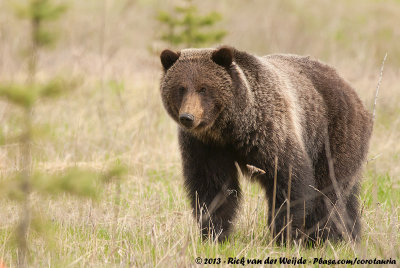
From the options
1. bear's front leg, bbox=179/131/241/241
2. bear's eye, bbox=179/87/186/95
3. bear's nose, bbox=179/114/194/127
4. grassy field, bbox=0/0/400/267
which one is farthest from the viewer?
bear's front leg, bbox=179/131/241/241

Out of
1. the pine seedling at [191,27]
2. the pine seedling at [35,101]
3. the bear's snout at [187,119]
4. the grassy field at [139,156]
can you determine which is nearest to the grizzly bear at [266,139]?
the bear's snout at [187,119]

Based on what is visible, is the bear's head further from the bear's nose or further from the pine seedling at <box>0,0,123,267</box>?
the pine seedling at <box>0,0,123,267</box>

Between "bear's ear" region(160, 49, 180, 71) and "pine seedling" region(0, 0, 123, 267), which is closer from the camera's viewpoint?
"pine seedling" region(0, 0, 123, 267)

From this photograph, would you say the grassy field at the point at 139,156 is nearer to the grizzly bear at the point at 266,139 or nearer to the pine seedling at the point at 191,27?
the grizzly bear at the point at 266,139

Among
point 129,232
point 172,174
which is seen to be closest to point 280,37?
point 172,174

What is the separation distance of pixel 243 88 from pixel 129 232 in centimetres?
173

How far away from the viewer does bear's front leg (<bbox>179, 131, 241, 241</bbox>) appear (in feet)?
18.0

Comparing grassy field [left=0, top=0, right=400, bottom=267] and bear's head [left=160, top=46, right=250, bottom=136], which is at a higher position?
bear's head [left=160, top=46, right=250, bottom=136]

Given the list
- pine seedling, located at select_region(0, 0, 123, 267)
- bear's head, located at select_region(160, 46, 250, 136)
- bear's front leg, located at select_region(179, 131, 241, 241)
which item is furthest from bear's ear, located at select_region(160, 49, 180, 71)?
pine seedling, located at select_region(0, 0, 123, 267)

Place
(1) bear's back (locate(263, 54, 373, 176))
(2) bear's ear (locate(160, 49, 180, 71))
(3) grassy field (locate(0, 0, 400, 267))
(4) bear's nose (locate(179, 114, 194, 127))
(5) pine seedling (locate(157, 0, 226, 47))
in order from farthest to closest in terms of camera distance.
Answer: (5) pine seedling (locate(157, 0, 226, 47)), (1) bear's back (locate(263, 54, 373, 176)), (2) bear's ear (locate(160, 49, 180, 71)), (4) bear's nose (locate(179, 114, 194, 127)), (3) grassy field (locate(0, 0, 400, 267))

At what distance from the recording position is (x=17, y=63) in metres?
11.6

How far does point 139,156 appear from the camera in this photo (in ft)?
26.5

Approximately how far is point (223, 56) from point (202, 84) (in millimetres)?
328

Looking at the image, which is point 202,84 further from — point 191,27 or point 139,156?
point 191,27
